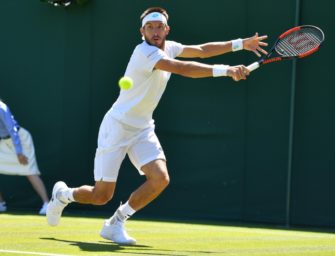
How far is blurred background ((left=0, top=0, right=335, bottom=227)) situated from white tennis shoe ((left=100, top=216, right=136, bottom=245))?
343 centimetres

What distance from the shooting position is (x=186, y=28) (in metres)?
10.4

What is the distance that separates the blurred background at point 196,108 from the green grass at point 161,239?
81 centimetres

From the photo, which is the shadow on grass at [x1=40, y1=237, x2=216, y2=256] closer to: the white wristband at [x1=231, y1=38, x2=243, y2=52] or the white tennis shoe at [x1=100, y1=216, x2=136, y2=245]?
the white tennis shoe at [x1=100, y1=216, x2=136, y2=245]

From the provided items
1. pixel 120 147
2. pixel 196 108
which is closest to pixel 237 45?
pixel 120 147

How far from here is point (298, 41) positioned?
7.41 m

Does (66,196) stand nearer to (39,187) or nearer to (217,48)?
(217,48)

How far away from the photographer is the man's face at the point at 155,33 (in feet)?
22.5

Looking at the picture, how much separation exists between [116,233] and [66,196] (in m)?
0.74

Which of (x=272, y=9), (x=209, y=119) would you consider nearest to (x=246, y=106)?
(x=209, y=119)

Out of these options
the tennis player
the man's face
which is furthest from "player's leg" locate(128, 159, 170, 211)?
the man's face

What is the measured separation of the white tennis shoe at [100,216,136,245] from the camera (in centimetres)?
685

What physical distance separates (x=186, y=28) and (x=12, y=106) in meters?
2.76

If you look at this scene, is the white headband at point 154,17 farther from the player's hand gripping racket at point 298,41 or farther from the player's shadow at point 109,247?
the player's shadow at point 109,247

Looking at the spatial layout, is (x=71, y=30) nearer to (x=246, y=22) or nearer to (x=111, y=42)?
(x=111, y=42)
